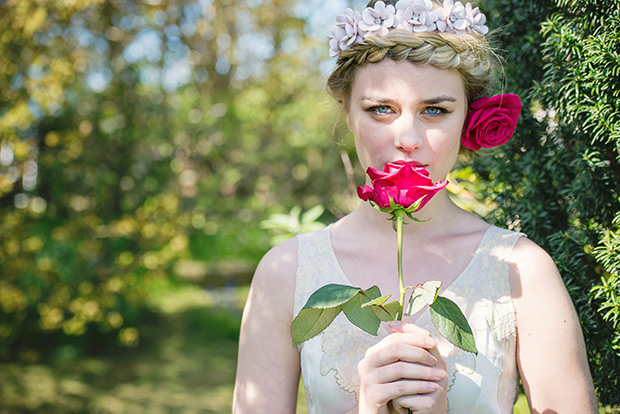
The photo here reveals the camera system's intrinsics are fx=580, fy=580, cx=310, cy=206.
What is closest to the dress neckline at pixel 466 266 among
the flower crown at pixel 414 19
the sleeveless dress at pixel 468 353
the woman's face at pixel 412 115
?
the sleeveless dress at pixel 468 353

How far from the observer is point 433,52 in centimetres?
147

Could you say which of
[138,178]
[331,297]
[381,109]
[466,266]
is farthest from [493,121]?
[138,178]

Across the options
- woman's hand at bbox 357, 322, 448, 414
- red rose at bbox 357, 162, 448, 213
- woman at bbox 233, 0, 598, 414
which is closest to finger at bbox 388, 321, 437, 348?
woman's hand at bbox 357, 322, 448, 414

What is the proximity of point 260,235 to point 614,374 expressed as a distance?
8.06 meters

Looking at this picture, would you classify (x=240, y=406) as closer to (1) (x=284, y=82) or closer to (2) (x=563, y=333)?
(2) (x=563, y=333)

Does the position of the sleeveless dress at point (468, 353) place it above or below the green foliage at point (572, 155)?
below

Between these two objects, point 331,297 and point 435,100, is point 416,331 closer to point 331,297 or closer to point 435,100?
point 331,297

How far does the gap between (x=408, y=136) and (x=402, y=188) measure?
0.94ft

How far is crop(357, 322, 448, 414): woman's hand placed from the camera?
3.95 ft

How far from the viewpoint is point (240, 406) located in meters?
1.63

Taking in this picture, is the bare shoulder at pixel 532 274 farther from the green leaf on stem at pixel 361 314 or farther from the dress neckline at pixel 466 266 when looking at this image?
the green leaf on stem at pixel 361 314

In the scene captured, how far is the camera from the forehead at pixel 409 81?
4.78ft

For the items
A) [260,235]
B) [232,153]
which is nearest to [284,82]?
[232,153]

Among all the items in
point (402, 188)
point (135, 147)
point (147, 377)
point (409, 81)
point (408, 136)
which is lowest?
point (147, 377)
